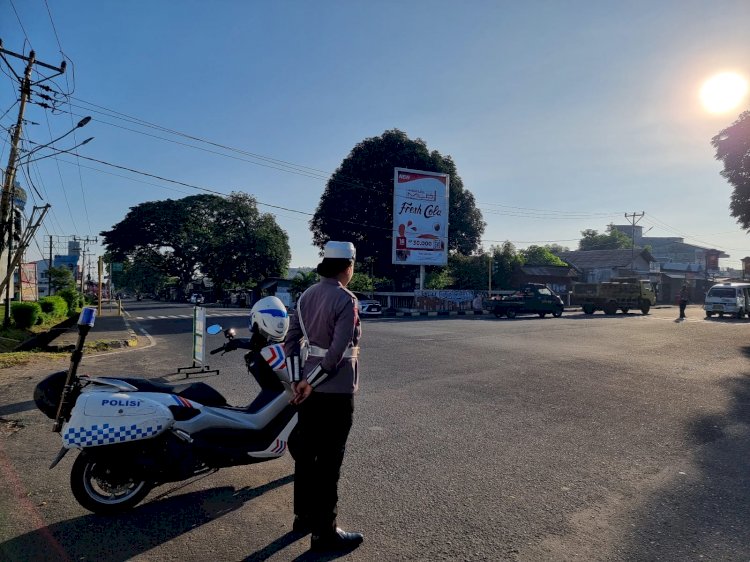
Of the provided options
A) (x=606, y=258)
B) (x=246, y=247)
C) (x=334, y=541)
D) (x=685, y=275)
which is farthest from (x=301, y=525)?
(x=685, y=275)

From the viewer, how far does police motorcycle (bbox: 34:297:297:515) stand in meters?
3.31

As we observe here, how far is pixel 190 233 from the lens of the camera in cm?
6122

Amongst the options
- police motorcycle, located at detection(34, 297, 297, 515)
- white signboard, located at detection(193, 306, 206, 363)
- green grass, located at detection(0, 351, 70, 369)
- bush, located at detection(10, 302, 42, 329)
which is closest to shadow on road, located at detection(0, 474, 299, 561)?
police motorcycle, located at detection(34, 297, 297, 515)

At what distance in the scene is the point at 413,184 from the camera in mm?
32500

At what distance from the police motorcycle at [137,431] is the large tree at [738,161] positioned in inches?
970

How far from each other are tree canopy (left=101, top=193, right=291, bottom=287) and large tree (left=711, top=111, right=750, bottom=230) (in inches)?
1575

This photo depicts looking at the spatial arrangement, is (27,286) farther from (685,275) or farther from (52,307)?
(685,275)

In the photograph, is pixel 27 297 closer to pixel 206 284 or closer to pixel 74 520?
pixel 206 284

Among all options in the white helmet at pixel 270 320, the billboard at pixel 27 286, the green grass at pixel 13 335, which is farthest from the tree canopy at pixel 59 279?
the white helmet at pixel 270 320

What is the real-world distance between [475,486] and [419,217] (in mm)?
29407

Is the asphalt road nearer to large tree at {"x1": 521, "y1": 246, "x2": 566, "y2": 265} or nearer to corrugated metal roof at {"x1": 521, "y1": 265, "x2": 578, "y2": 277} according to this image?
corrugated metal roof at {"x1": 521, "y1": 265, "x2": 578, "y2": 277}

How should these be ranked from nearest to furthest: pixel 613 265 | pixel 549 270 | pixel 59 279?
1. pixel 549 270
2. pixel 59 279
3. pixel 613 265

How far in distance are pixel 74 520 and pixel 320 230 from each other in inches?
1322

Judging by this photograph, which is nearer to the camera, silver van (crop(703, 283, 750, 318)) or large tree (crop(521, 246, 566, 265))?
silver van (crop(703, 283, 750, 318))
